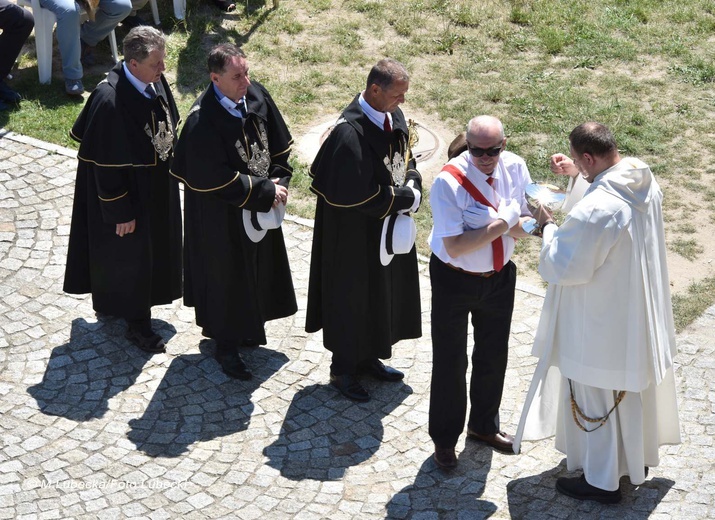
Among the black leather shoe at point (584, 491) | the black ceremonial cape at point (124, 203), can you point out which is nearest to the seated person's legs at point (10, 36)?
the black ceremonial cape at point (124, 203)

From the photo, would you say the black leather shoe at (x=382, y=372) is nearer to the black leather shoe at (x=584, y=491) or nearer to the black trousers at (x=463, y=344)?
the black trousers at (x=463, y=344)

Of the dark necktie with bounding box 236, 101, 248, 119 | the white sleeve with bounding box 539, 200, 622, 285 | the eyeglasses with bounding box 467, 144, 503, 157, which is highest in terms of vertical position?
the eyeglasses with bounding box 467, 144, 503, 157

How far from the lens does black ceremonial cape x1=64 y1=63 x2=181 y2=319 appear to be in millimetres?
6750

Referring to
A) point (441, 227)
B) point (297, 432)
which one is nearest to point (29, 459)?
point (297, 432)

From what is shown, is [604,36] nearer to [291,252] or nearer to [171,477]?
[291,252]

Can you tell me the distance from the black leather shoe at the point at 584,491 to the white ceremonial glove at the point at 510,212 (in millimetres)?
1442

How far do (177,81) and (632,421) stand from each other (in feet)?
21.5

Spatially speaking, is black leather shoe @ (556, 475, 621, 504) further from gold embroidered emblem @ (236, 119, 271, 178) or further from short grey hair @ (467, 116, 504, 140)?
gold embroidered emblem @ (236, 119, 271, 178)

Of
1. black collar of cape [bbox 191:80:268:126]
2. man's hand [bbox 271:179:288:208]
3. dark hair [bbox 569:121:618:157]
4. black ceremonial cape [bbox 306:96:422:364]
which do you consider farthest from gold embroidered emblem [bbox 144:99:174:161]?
dark hair [bbox 569:121:618:157]

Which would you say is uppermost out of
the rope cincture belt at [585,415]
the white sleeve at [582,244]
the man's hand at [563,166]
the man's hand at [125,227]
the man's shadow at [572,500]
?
→ the man's hand at [563,166]

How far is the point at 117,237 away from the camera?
703 cm

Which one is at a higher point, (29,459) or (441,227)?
(441,227)

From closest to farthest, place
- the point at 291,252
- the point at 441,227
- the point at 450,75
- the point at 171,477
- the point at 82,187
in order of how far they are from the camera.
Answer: the point at 441,227
the point at 171,477
the point at 82,187
the point at 291,252
the point at 450,75

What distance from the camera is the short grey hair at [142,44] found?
6625 mm
